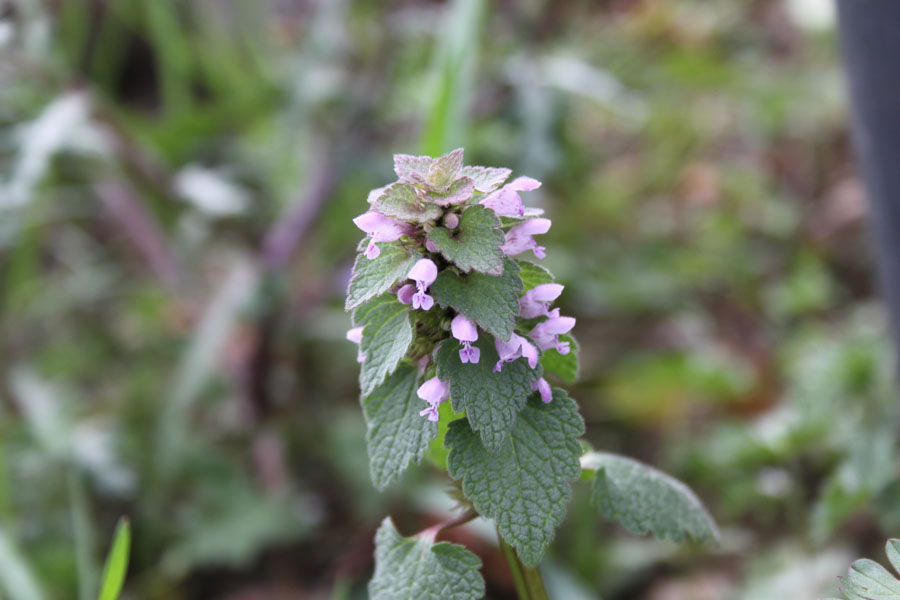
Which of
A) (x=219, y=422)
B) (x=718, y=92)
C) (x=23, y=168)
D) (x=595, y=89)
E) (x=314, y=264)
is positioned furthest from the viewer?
(x=718, y=92)

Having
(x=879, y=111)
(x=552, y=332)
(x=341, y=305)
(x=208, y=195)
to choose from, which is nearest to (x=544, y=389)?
(x=552, y=332)

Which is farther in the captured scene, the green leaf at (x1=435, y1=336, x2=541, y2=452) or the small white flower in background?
the small white flower in background

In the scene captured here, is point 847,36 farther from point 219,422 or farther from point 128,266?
point 128,266

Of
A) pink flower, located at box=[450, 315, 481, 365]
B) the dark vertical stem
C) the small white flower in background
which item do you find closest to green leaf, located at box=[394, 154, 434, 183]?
pink flower, located at box=[450, 315, 481, 365]

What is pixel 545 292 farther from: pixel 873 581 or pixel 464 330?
pixel 873 581

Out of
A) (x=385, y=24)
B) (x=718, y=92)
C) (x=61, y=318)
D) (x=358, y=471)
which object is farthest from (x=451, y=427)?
(x=718, y=92)

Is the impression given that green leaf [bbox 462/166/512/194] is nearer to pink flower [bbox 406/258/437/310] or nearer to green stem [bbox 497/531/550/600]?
pink flower [bbox 406/258/437/310]
